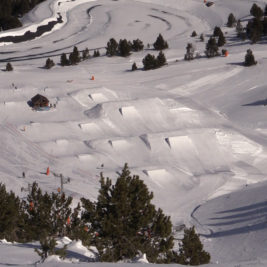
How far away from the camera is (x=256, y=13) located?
156 ft

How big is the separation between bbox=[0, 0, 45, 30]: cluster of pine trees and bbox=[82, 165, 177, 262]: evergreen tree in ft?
150

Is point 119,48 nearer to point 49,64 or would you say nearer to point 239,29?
point 49,64

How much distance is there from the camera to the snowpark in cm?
2062

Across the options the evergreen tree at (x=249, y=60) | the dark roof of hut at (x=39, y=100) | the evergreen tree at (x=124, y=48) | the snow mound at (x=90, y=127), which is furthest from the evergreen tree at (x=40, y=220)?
the evergreen tree at (x=124, y=48)

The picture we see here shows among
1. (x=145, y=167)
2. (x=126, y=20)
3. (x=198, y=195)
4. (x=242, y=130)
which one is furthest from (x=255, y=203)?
(x=126, y=20)

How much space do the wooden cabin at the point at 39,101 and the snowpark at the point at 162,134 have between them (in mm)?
488

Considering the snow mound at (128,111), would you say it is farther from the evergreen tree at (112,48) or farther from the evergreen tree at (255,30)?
the evergreen tree at (255,30)

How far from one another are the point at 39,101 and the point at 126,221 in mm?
19398

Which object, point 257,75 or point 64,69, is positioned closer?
point 257,75

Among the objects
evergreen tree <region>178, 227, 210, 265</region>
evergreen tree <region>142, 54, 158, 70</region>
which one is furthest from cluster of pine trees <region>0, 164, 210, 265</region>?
evergreen tree <region>142, 54, 158, 70</region>

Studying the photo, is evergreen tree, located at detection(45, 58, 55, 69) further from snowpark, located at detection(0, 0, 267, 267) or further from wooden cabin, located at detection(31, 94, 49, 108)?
wooden cabin, located at detection(31, 94, 49, 108)

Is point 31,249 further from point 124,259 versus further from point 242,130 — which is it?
point 242,130

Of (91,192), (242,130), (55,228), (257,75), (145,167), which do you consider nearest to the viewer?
(55,228)

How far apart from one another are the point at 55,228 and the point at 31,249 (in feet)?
6.27
